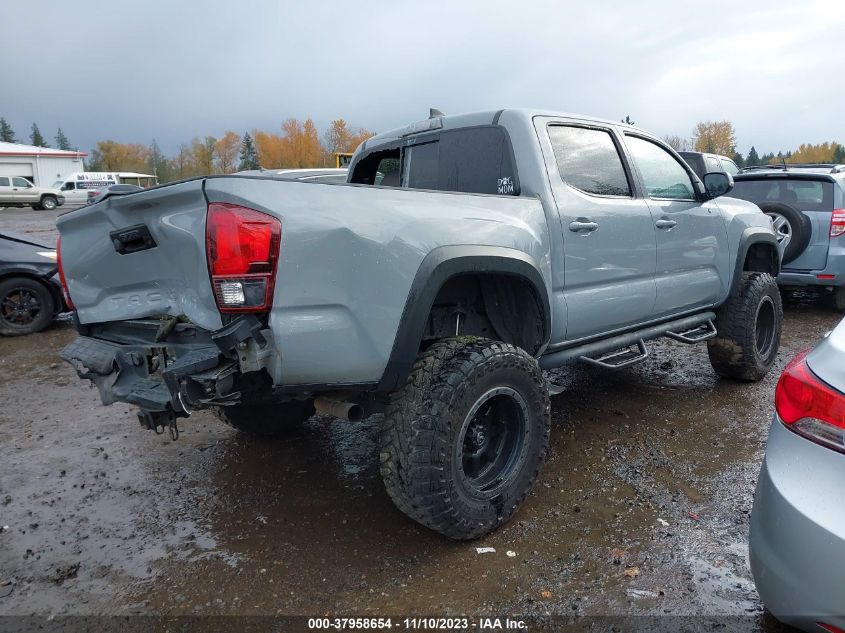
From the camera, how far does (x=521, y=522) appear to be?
3.05m

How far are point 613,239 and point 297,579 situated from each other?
99.7 inches

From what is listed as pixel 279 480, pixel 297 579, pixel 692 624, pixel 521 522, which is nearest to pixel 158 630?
pixel 297 579

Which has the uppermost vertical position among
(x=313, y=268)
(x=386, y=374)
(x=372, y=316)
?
(x=313, y=268)

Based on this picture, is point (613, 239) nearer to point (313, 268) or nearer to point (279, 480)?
point (313, 268)

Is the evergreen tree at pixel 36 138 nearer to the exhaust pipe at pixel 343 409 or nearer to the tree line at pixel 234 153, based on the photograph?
the tree line at pixel 234 153

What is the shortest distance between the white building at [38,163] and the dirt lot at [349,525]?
60.6 meters

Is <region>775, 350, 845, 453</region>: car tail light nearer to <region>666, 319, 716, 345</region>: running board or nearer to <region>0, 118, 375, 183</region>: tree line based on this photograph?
<region>666, 319, 716, 345</region>: running board

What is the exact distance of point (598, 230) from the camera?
352 cm

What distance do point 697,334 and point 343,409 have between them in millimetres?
3193

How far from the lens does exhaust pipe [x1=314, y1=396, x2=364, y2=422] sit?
2.64 metres

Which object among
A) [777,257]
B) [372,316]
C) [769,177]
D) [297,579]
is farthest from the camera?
[769,177]

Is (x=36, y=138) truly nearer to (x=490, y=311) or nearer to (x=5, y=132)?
(x=5, y=132)

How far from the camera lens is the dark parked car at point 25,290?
281 inches

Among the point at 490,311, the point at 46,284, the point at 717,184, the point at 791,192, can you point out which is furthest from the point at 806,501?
the point at 46,284
